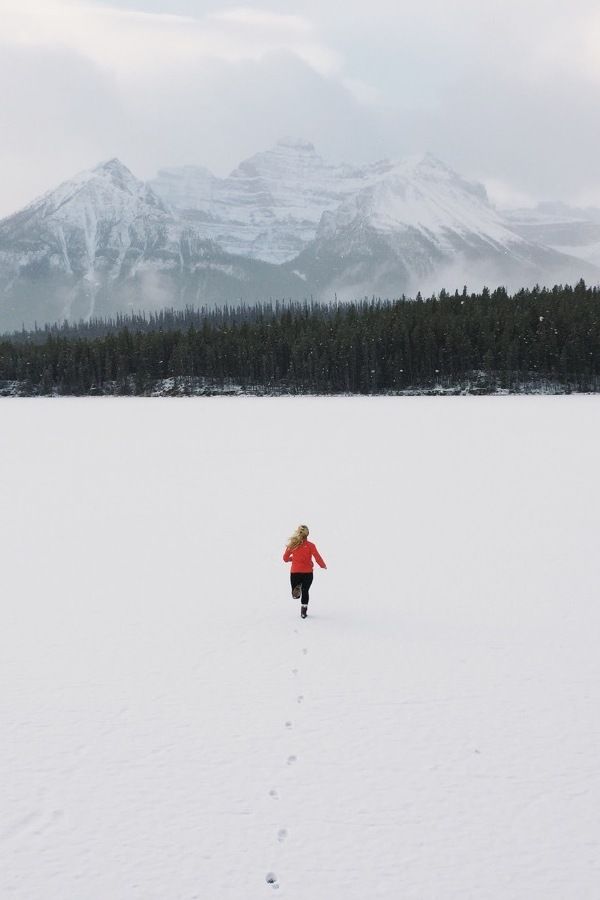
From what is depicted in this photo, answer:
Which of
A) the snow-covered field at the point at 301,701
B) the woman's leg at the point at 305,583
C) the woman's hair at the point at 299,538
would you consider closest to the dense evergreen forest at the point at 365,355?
the snow-covered field at the point at 301,701

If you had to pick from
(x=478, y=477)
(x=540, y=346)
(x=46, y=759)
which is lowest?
(x=46, y=759)

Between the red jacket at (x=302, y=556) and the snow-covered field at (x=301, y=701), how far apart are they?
1064 millimetres

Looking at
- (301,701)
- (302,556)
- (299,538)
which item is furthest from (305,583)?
(301,701)

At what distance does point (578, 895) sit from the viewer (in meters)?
7.28

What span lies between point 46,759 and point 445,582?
10661mm

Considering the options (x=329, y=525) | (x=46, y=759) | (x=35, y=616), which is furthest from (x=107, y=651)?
(x=329, y=525)

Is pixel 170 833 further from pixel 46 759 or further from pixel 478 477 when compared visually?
pixel 478 477

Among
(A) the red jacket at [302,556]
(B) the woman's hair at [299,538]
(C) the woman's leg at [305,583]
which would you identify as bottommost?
(C) the woman's leg at [305,583]

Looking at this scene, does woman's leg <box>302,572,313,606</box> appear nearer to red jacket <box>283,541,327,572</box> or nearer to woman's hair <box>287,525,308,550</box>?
red jacket <box>283,541,327,572</box>

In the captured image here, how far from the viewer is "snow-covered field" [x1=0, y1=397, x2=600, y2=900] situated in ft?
25.5

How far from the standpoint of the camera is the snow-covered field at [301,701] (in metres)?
7.78

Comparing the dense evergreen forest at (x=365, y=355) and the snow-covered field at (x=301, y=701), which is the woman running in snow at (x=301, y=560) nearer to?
the snow-covered field at (x=301, y=701)

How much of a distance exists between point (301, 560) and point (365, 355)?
12589cm

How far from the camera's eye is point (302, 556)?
51.9 feet
